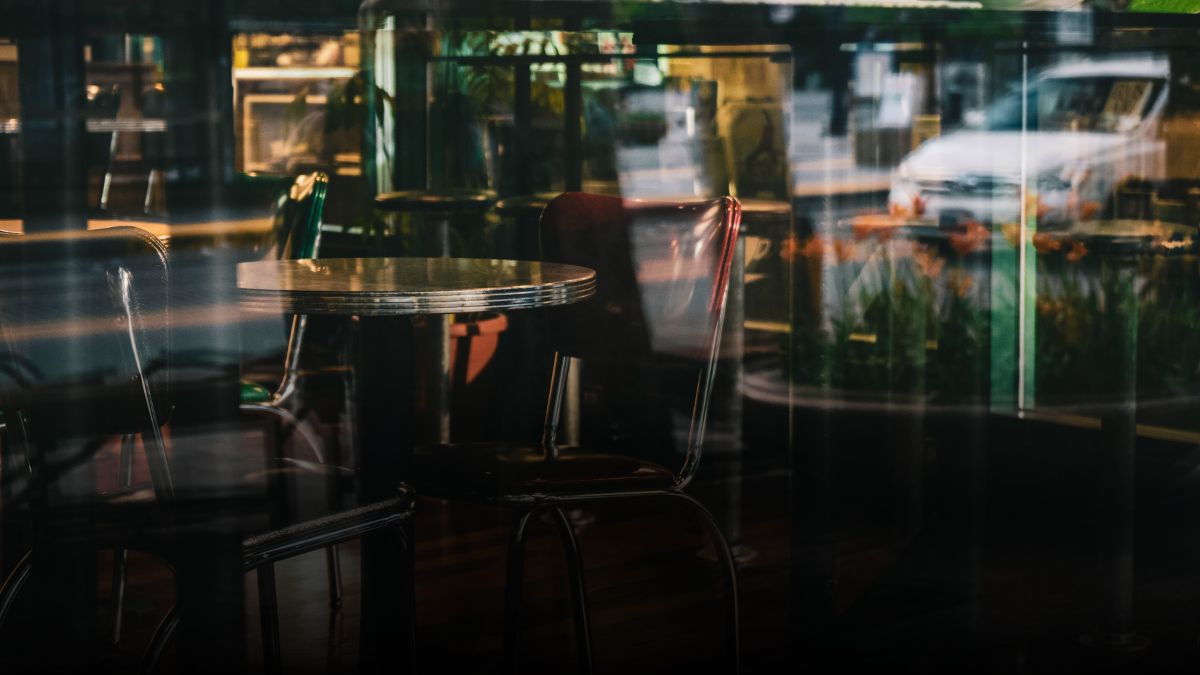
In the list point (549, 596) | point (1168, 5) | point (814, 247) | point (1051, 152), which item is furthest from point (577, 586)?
point (1051, 152)

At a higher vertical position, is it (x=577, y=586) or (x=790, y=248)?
(x=790, y=248)

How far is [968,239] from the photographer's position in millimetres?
3404

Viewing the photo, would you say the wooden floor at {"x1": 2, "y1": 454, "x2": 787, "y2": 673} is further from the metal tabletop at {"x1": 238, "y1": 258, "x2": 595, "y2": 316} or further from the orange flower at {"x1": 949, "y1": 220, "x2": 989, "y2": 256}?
the orange flower at {"x1": 949, "y1": 220, "x2": 989, "y2": 256}

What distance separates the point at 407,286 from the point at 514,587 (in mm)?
500

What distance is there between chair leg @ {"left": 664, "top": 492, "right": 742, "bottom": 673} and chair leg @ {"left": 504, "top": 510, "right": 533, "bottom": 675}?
0.71 feet

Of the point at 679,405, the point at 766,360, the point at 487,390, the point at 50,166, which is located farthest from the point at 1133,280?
the point at 50,166

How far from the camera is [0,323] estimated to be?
6.98 ft

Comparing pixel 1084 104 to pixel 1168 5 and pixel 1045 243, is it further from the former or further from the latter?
pixel 1168 5

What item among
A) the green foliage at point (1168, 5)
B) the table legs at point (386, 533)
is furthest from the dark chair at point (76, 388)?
the green foliage at point (1168, 5)

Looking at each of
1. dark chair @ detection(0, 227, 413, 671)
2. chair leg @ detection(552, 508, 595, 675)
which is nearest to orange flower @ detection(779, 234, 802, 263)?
chair leg @ detection(552, 508, 595, 675)

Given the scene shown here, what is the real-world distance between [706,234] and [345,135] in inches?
48.7

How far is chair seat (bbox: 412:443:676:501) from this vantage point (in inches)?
81.2

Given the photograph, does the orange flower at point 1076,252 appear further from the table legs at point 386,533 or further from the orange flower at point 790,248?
the table legs at point 386,533

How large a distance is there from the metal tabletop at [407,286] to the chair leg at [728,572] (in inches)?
13.5
